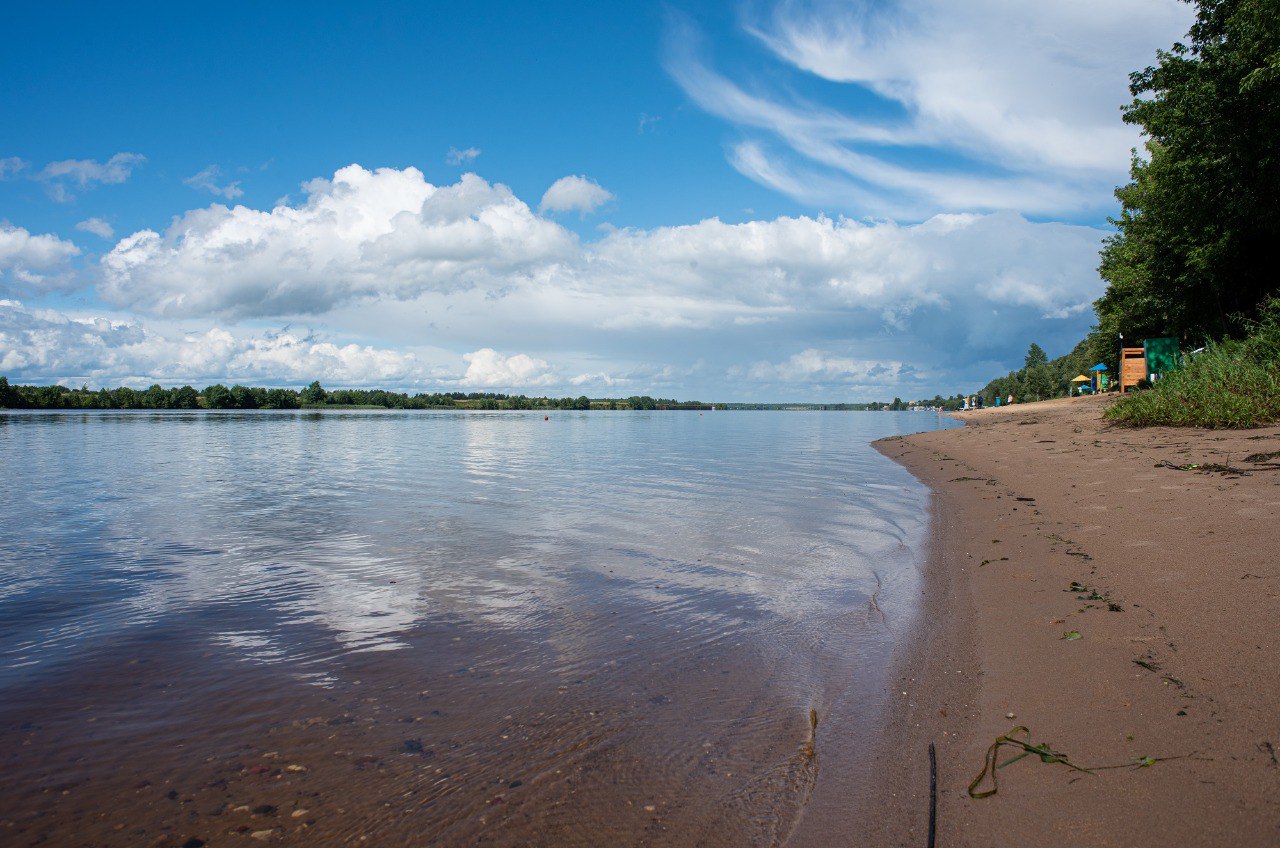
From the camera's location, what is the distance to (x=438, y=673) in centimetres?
581

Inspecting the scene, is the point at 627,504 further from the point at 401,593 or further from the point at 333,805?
the point at 333,805

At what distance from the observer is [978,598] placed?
297 inches

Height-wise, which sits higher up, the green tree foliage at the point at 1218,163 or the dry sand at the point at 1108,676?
the green tree foliage at the point at 1218,163

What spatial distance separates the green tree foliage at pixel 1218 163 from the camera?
19078 millimetres

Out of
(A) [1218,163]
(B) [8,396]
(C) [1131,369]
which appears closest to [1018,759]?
(A) [1218,163]

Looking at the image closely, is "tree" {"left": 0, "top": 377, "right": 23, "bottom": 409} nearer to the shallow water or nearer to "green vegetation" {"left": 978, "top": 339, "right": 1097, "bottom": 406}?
the shallow water

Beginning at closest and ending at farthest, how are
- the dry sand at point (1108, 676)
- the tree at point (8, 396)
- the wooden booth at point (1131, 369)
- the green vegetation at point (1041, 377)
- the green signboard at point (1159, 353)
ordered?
the dry sand at point (1108, 676)
the green signboard at point (1159, 353)
the wooden booth at point (1131, 369)
the green vegetation at point (1041, 377)
the tree at point (8, 396)

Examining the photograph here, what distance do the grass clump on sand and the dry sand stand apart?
7.33m

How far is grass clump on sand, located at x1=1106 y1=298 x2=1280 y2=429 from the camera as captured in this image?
15930mm

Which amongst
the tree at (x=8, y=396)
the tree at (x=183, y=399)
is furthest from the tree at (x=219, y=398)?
the tree at (x=8, y=396)

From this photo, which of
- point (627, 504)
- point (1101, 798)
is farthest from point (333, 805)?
point (627, 504)

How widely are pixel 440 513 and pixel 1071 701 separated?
510 inches

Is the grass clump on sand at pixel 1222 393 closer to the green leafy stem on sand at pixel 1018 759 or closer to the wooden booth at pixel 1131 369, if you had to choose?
the green leafy stem on sand at pixel 1018 759

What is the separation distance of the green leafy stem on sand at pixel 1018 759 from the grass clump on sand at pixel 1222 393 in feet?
56.1
